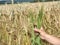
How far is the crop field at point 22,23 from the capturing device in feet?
7.27

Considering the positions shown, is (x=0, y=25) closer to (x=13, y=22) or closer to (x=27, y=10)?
(x=13, y=22)

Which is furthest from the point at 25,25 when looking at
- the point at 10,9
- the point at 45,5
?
the point at 45,5

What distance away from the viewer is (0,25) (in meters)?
2.21

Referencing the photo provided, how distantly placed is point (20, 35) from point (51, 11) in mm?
452

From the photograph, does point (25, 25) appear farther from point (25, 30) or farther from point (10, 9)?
point (10, 9)

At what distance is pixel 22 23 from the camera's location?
2.27m

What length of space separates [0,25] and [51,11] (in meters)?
0.55

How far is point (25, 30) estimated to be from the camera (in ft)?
7.34

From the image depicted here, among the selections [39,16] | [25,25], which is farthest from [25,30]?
[39,16]

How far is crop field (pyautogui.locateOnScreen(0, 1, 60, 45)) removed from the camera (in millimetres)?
2217

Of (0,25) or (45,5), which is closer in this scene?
(0,25)

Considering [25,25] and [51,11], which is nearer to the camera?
[25,25]

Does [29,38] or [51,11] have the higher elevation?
[51,11]

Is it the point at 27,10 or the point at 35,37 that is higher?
the point at 27,10
